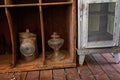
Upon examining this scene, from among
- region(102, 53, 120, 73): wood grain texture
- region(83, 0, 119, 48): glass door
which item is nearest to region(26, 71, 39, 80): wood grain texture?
region(83, 0, 119, 48): glass door

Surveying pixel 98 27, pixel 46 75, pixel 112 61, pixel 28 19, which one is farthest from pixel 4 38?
pixel 112 61

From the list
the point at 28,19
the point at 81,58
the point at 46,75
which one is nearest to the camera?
the point at 46,75

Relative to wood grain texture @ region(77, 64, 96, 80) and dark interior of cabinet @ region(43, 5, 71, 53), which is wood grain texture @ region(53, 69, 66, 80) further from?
dark interior of cabinet @ region(43, 5, 71, 53)

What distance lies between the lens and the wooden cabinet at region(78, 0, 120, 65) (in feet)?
4.42

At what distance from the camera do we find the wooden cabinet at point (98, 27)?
1.35 m

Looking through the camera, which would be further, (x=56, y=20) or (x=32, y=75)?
(x=56, y=20)

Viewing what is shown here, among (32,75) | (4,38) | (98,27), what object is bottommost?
(32,75)

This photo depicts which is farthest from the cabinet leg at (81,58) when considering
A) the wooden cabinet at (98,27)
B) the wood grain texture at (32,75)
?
the wood grain texture at (32,75)

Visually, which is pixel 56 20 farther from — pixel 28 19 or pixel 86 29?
pixel 86 29

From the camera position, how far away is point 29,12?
167 centimetres

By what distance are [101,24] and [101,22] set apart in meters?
0.02

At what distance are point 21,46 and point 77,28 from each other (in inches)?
19.4

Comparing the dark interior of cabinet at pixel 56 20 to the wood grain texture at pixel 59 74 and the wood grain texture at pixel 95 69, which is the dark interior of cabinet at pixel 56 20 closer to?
the wood grain texture at pixel 95 69

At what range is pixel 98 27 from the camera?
1.41 metres
